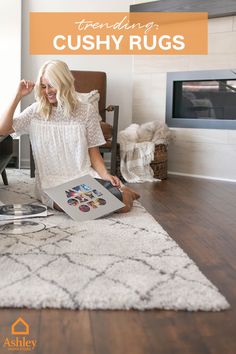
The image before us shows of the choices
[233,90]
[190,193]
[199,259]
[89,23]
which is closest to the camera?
[199,259]

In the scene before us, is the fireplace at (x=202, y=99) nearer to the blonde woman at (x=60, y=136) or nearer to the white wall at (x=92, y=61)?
the white wall at (x=92, y=61)

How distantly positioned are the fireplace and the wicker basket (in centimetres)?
43

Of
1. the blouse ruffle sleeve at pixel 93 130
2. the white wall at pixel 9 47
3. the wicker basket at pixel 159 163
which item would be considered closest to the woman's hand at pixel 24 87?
the blouse ruffle sleeve at pixel 93 130

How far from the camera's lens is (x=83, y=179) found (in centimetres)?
225

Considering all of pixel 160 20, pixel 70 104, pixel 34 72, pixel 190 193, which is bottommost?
pixel 190 193

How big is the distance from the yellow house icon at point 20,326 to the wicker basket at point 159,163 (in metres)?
2.70

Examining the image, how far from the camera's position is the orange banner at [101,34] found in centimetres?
418

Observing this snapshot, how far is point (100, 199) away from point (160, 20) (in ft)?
7.98

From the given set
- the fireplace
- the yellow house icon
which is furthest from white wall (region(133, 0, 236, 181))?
the yellow house icon

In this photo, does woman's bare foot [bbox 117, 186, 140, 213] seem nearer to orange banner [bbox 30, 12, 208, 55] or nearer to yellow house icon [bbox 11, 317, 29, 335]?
yellow house icon [bbox 11, 317, 29, 335]

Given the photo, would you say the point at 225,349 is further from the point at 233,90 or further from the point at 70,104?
the point at 233,90

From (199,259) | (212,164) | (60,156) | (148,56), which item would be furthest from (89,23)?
(199,259)

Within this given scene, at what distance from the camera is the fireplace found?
154 inches

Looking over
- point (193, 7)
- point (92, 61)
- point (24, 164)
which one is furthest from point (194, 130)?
point (24, 164)
